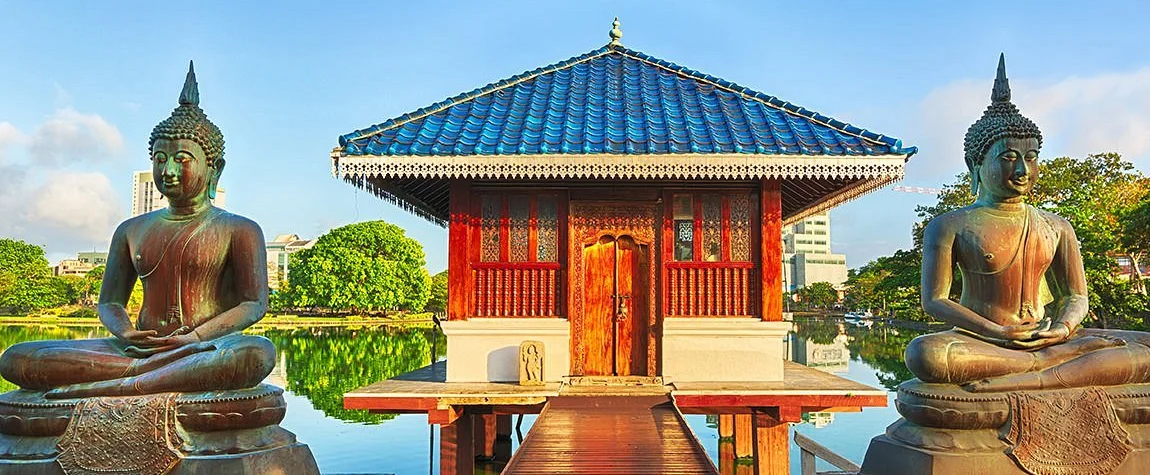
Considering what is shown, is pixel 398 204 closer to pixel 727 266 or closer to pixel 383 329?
pixel 727 266

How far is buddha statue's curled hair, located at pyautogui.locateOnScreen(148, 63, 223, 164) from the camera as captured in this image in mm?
4434

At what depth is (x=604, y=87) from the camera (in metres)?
10.2

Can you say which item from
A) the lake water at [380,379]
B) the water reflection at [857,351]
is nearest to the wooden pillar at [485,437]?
the lake water at [380,379]

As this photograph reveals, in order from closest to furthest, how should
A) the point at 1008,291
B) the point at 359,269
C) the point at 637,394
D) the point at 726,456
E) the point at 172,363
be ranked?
the point at 172,363 < the point at 1008,291 < the point at 637,394 < the point at 726,456 < the point at 359,269

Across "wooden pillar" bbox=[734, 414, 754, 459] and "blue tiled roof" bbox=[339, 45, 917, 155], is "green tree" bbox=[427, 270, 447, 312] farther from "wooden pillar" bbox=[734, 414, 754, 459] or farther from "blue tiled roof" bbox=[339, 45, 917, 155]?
"blue tiled roof" bbox=[339, 45, 917, 155]

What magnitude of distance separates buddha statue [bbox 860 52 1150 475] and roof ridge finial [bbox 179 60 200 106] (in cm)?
442

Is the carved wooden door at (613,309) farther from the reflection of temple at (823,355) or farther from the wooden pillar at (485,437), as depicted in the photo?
the reflection of temple at (823,355)

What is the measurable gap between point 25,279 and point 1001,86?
5259 cm

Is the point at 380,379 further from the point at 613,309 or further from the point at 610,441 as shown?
the point at 610,441

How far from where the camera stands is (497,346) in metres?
8.73

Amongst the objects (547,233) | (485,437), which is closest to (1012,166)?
(547,233)

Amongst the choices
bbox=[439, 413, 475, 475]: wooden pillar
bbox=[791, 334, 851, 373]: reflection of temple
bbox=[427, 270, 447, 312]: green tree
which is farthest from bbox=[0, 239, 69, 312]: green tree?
bbox=[439, 413, 475, 475]: wooden pillar

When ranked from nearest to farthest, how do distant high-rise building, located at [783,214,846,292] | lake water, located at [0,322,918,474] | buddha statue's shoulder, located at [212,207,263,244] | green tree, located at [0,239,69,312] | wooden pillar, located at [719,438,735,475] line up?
buddha statue's shoulder, located at [212,207,263,244] < wooden pillar, located at [719,438,735,475] < lake water, located at [0,322,918,474] < green tree, located at [0,239,69,312] < distant high-rise building, located at [783,214,846,292]

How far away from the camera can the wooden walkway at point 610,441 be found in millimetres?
5164
